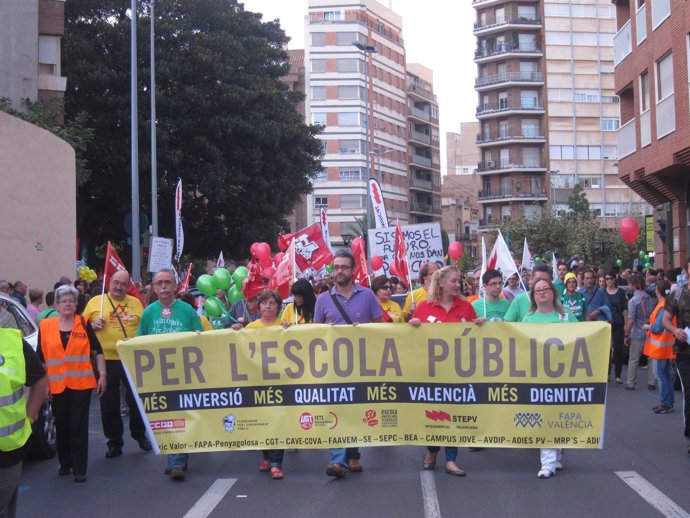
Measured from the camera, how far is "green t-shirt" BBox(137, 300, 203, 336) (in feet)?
30.0

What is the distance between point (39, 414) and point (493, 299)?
4.91 meters

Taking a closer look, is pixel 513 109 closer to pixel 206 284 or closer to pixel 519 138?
pixel 519 138

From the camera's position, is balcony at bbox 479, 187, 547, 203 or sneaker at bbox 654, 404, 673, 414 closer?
sneaker at bbox 654, 404, 673, 414

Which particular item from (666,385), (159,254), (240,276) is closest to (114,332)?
(666,385)

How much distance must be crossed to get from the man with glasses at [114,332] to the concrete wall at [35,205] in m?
10.5

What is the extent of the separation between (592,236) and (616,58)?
25951 mm

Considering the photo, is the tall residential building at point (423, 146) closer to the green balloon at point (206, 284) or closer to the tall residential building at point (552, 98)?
the tall residential building at point (552, 98)

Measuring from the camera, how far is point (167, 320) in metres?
9.15

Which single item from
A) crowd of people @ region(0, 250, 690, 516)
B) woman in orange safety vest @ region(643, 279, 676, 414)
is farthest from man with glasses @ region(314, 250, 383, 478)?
woman in orange safety vest @ region(643, 279, 676, 414)

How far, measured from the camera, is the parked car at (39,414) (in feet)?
30.4

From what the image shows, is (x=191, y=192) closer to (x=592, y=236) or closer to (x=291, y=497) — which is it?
(x=592, y=236)

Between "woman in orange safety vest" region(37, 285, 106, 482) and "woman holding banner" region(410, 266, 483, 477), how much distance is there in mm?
2964

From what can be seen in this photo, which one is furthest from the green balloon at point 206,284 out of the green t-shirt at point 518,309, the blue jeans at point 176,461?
the blue jeans at point 176,461

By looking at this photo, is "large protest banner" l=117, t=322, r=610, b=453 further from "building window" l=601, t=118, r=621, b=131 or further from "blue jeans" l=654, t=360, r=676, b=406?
"building window" l=601, t=118, r=621, b=131
